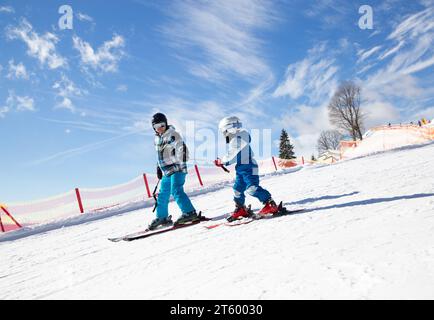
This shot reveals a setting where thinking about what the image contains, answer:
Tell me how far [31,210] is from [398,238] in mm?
13486

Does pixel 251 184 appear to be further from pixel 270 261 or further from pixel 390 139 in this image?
pixel 390 139

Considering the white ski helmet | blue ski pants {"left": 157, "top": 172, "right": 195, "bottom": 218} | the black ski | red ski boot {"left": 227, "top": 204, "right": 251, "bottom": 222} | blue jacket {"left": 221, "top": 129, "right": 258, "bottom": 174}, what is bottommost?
the black ski

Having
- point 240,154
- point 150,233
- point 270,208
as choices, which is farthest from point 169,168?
point 270,208

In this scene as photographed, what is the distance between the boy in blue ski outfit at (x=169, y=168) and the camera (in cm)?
576

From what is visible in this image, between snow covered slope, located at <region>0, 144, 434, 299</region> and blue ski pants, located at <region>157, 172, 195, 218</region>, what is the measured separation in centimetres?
56

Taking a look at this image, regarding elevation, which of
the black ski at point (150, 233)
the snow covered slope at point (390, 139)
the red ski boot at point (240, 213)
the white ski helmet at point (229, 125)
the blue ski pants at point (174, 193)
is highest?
the snow covered slope at point (390, 139)

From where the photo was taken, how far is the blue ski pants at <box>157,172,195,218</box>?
575 centimetres

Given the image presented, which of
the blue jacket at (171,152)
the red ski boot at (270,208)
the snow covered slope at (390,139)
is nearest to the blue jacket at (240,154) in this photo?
the red ski boot at (270,208)

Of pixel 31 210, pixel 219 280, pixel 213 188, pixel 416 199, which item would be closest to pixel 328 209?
pixel 416 199

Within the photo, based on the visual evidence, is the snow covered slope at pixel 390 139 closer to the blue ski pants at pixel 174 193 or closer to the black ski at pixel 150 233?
the blue ski pants at pixel 174 193

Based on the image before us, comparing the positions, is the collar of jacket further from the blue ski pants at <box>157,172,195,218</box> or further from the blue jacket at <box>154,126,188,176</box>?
the blue ski pants at <box>157,172,195,218</box>

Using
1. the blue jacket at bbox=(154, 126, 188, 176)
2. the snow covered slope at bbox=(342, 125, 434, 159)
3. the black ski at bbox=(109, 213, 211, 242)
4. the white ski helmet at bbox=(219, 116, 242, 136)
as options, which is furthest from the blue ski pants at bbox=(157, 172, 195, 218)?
the snow covered slope at bbox=(342, 125, 434, 159)

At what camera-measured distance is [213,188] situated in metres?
13.4
